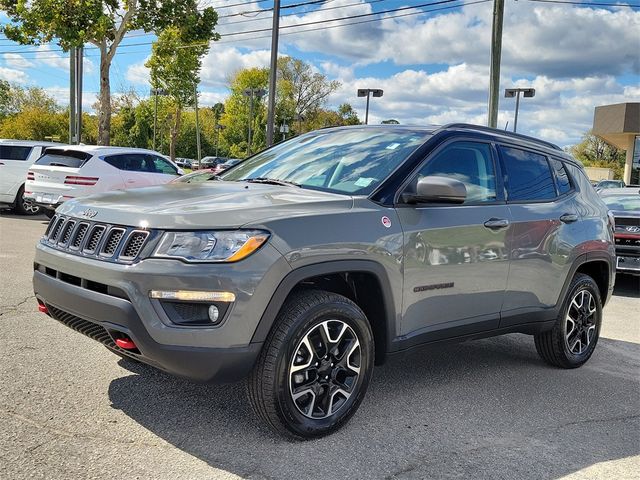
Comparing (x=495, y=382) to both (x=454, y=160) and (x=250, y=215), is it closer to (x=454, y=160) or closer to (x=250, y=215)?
(x=454, y=160)

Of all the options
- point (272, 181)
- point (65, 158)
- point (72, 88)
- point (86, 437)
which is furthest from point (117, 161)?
point (72, 88)

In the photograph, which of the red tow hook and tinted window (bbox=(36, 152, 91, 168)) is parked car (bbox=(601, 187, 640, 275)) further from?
tinted window (bbox=(36, 152, 91, 168))

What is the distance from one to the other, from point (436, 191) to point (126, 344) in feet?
6.27

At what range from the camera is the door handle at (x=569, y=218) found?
4770mm

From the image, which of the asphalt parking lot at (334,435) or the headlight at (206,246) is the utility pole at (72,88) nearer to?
the asphalt parking lot at (334,435)

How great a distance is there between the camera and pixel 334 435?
11.3ft

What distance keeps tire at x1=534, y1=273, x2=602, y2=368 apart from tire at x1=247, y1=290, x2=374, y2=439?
2073mm

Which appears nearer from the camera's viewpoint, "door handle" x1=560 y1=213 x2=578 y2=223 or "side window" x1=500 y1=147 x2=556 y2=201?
"side window" x1=500 y1=147 x2=556 y2=201

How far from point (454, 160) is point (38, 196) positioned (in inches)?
398

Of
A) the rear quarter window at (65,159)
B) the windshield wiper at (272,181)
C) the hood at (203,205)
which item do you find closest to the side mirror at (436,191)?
the hood at (203,205)

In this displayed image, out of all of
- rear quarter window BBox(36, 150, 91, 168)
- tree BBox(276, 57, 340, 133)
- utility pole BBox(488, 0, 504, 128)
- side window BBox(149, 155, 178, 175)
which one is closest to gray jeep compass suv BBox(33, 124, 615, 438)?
rear quarter window BBox(36, 150, 91, 168)

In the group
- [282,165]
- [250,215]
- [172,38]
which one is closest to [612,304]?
[282,165]

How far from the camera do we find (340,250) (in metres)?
3.30

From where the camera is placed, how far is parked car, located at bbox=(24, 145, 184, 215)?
1177 centimetres
